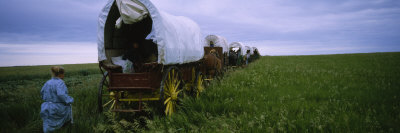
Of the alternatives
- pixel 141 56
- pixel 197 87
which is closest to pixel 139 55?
pixel 141 56

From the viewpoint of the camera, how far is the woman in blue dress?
3600 mm

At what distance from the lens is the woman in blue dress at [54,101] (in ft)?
11.8

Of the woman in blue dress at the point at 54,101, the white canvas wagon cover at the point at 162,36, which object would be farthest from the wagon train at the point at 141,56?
the woman in blue dress at the point at 54,101

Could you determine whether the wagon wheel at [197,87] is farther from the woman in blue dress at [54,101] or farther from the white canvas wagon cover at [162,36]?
the woman in blue dress at [54,101]

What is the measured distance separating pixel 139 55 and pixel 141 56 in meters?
0.40

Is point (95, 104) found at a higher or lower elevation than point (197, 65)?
lower

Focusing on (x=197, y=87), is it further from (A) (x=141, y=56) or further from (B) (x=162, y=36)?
(B) (x=162, y=36)

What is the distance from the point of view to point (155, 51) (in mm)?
6574

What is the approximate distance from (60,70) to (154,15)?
2220mm

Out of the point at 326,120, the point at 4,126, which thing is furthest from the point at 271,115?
the point at 4,126

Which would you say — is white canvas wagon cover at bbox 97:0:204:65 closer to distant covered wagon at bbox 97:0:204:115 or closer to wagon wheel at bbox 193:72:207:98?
distant covered wagon at bbox 97:0:204:115

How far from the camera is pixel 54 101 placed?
3656mm

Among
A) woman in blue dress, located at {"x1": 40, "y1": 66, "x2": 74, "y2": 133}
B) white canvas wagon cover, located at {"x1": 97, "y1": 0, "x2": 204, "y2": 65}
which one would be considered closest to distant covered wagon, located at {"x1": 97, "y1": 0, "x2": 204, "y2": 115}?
white canvas wagon cover, located at {"x1": 97, "y1": 0, "x2": 204, "y2": 65}

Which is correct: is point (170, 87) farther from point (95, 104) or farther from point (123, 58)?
point (95, 104)
